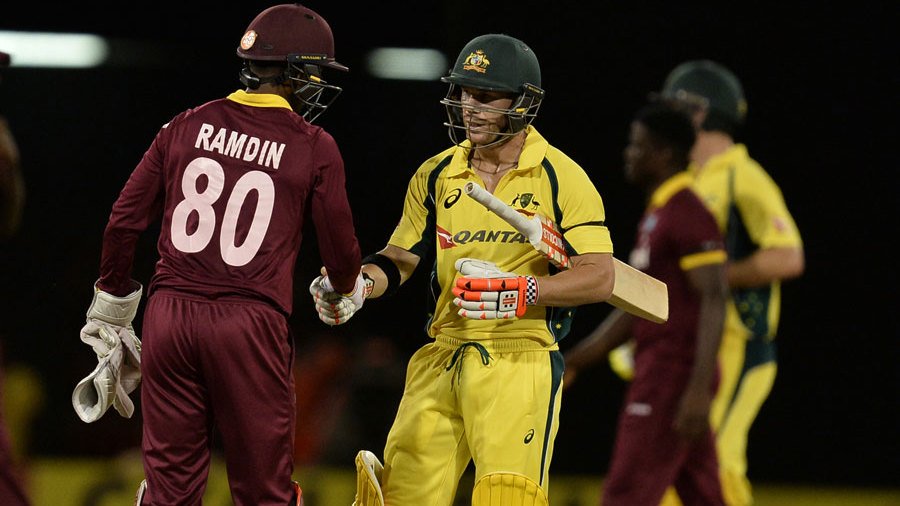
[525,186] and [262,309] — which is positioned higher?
[525,186]

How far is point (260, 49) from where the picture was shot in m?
4.00

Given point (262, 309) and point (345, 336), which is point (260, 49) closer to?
point (262, 309)

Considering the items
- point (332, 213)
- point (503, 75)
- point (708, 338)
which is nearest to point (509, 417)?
point (332, 213)

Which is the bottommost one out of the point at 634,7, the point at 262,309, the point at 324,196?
the point at 262,309

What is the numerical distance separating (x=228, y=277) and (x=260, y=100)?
52 centimetres

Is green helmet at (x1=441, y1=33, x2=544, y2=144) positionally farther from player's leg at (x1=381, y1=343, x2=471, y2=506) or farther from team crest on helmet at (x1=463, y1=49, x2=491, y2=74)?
player's leg at (x1=381, y1=343, x2=471, y2=506)

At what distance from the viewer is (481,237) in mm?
4148

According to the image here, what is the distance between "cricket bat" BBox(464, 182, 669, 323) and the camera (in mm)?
3832

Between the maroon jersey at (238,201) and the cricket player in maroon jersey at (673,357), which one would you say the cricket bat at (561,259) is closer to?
the maroon jersey at (238,201)

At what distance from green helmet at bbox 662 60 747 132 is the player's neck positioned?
0.05 metres

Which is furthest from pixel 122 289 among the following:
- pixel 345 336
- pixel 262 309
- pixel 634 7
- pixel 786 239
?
pixel 634 7

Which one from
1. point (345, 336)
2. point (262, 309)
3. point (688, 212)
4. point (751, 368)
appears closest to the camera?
point (262, 309)

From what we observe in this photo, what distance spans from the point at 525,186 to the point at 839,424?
3.89m

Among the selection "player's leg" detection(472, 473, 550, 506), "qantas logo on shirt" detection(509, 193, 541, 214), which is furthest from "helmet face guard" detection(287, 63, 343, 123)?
"player's leg" detection(472, 473, 550, 506)
